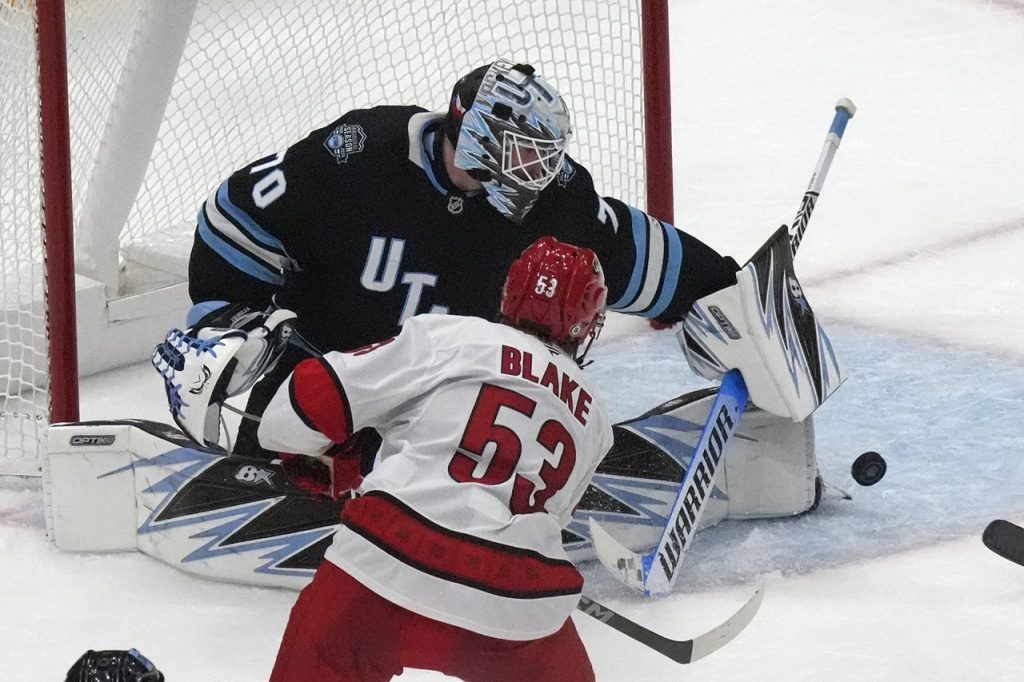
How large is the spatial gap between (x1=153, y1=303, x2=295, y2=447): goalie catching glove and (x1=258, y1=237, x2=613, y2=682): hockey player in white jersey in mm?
556

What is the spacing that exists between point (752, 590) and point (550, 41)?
1.81m

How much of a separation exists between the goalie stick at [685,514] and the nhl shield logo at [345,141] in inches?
28.4

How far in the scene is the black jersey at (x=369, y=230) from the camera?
8.69 ft

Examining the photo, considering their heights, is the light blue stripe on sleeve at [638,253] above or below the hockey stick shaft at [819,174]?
below

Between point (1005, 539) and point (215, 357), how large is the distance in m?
1.35

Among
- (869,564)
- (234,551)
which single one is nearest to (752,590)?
(869,564)

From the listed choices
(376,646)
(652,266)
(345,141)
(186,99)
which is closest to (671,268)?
(652,266)

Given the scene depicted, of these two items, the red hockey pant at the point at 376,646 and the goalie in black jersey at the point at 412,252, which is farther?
the goalie in black jersey at the point at 412,252

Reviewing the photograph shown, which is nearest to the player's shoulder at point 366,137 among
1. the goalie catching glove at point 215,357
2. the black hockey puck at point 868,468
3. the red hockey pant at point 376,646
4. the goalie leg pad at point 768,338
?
the goalie catching glove at point 215,357

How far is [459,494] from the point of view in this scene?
1951mm

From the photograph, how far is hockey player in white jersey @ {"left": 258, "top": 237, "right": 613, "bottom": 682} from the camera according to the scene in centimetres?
193

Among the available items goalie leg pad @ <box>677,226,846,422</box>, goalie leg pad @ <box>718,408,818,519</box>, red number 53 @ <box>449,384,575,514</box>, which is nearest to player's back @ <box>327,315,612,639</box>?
red number 53 @ <box>449,384,575,514</box>

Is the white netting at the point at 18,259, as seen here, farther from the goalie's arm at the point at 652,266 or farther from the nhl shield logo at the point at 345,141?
the goalie's arm at the point at 652,266

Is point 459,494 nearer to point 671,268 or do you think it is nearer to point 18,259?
point 671,268
